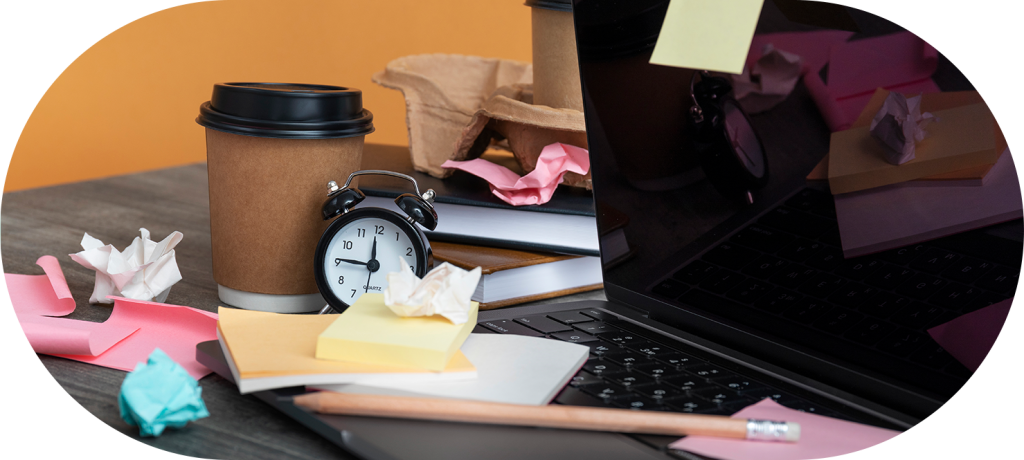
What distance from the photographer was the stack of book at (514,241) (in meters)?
0.81

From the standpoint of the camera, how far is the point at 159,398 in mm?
490

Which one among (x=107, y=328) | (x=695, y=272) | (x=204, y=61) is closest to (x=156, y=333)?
(x=107, y=328)

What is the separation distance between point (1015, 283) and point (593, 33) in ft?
1.32

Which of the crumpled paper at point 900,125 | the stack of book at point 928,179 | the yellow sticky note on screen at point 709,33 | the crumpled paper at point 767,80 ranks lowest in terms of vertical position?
the stack of book at point 928,179

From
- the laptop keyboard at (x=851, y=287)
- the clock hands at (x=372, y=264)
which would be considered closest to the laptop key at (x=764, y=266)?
the laptop keyboard at (x=851, y=287)

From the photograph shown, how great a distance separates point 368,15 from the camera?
2.90m

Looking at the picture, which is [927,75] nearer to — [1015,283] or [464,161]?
[1015,283]

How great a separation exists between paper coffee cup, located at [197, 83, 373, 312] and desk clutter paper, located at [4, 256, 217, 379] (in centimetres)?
9

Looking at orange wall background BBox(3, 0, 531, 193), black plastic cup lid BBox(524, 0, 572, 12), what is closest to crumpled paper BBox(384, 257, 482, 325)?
black plastic cup lid BBox(524, 0, 572, 12)

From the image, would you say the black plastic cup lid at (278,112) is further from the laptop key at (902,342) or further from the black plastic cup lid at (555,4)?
the laptop key at (902,342)

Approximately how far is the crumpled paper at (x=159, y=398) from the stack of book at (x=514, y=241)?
0.34m

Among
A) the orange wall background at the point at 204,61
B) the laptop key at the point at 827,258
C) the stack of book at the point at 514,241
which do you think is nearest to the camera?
the laptop key at the point at 827,258

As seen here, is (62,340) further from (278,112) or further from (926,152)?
(926,152)

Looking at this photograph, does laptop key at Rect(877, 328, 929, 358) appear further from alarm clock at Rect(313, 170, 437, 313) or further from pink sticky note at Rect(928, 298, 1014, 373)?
alarm clock at Rect(313, 170, 437, 313)
